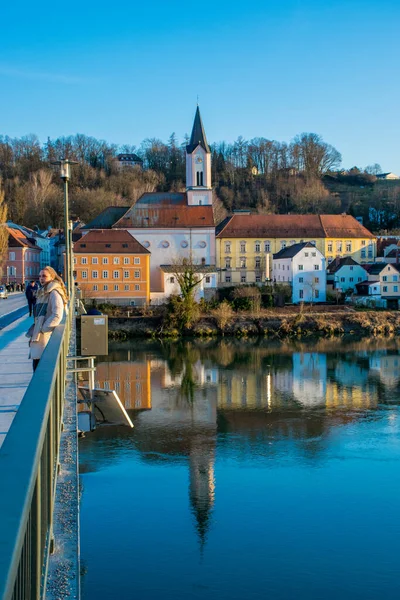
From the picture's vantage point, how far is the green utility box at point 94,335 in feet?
41.5

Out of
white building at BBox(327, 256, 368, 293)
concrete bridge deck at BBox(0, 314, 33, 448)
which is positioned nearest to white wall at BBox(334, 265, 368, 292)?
white building at BBox(327, 256, 368, 293)

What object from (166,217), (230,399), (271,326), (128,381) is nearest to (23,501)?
(230,399)

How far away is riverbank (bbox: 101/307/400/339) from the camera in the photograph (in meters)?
45.6

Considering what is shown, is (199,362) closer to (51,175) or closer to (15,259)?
(15,259)

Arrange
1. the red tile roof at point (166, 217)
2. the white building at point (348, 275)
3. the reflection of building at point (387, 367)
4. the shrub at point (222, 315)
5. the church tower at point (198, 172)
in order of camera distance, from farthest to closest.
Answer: the church tower at point (198, 172) → the white building at point (348, 275) → the red tile roof at point (166, 217) → the shrub at point (222, 315) → the reflection of building at point (387, 367)

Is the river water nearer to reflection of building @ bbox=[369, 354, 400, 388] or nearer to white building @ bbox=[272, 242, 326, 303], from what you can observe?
reflection of building @ bbox=[369, 354, 400, 388]

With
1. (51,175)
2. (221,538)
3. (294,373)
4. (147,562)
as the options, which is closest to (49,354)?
(147,562)

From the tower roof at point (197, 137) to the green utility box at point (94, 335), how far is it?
47056mm

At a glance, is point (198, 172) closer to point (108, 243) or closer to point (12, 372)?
point (108, 243)

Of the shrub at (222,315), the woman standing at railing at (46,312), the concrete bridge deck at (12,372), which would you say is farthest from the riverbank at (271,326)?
the woman standing at railing at (46,312)

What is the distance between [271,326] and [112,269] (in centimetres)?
1312

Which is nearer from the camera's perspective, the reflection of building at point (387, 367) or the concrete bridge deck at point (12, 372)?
the concrete bridge deck at point (12, 372)

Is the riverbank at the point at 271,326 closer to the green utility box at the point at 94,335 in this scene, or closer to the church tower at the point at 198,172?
the church tower at the point at 198,172

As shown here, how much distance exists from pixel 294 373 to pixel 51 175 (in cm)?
5955
